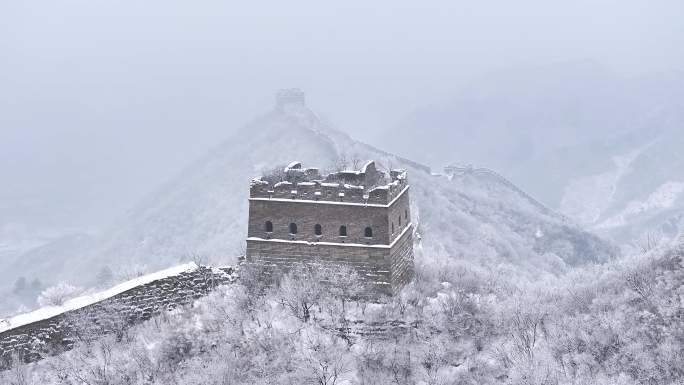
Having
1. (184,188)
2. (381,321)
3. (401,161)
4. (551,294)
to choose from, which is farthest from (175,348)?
(184,188)

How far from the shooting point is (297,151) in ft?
420

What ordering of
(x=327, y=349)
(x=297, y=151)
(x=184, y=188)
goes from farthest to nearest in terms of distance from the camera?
1. (x=184, y=188)
2. (x=297, y=151)
3. (x=327, y=349)

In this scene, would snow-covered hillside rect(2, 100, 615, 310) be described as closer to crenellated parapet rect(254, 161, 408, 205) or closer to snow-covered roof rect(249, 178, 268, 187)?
crenellated parapet rect(254, 161, 408, 205)

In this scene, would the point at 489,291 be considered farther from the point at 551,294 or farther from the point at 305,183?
the point at 305,183

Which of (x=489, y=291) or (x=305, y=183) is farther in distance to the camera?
(x=489, y=291)

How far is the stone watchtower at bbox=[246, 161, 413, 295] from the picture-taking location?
113 ft

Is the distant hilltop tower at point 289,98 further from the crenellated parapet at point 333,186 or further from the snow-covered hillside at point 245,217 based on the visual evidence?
the crenellated parapet at point 333,186

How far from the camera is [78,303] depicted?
3450 centimetres

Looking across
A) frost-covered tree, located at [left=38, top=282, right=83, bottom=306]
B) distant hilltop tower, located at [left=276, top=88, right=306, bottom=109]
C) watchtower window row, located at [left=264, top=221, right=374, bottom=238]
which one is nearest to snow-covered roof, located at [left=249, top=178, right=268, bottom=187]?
watchtower window row, located at [left=264, top=221, right=374, bottom=238]

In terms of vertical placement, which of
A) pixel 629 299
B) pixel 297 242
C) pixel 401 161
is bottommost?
pixel 629 299

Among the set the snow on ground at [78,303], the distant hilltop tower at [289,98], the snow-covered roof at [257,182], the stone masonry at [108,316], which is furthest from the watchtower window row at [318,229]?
the distant hilltop tower at [289,98]

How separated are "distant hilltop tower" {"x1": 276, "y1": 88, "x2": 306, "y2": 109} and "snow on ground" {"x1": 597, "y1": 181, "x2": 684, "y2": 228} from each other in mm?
67639

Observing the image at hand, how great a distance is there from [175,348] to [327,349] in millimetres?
5860

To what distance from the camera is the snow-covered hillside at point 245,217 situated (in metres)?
101
